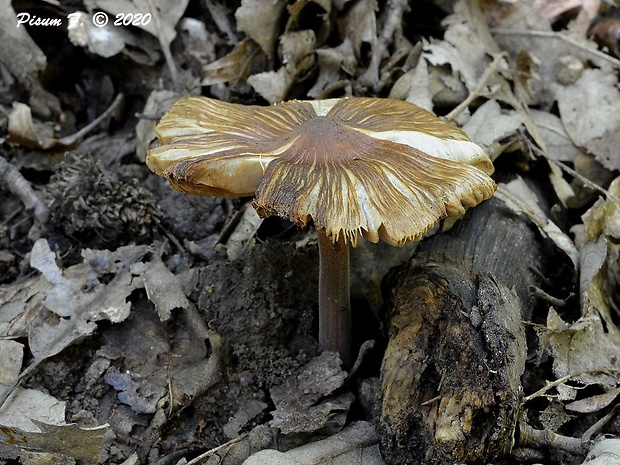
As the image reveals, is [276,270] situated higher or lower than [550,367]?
higher

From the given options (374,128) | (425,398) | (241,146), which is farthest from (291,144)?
(425,398)

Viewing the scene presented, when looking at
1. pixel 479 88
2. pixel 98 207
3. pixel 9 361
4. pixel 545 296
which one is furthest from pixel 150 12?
pixel 545 296

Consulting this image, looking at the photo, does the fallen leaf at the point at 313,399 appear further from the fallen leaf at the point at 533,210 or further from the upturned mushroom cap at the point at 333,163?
the fallen leaf at the point at 533,210

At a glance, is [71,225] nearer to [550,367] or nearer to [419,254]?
[419,254]

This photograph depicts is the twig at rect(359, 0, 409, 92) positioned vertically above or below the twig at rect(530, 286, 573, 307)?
above

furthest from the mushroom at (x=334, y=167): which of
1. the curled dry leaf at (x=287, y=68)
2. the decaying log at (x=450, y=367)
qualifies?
the curled dry leaf at (x=287, y=68)

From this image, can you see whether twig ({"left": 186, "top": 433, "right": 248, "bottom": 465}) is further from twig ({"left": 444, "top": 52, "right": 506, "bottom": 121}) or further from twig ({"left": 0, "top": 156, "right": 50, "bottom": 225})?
twig ({"left": 444, "top": 52, "right": 506, "bottom": 121})

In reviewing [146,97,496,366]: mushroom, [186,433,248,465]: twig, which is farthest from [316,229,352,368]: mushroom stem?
[186,433,248,465]: twig
